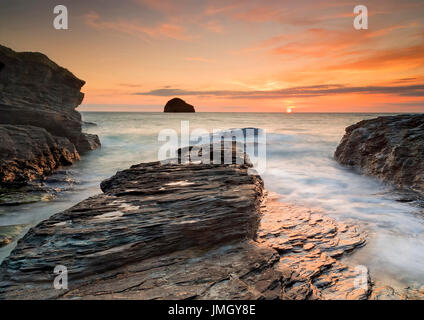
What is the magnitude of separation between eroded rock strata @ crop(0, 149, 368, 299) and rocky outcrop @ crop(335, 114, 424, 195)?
3.97 metres

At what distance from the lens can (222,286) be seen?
2.59 meters

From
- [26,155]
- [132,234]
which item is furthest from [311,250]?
[26,155]

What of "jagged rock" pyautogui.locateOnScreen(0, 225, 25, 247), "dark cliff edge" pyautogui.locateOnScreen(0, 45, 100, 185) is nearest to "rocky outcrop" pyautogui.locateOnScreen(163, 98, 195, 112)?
"dark cliff edge" pyautogui.locateOnScreen(0, 45, 100, 185)

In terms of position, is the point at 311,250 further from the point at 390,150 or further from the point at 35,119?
the point at 35,119

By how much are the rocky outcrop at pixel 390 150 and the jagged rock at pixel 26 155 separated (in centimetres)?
1233

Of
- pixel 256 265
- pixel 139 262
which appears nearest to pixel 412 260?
pixel 256 265

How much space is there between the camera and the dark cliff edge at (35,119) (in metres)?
8.99

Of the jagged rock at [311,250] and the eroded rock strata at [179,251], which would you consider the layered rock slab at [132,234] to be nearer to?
the eroded rock strata at [179,251]

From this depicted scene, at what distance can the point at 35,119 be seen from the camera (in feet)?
45.1

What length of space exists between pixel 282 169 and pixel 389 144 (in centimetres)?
418


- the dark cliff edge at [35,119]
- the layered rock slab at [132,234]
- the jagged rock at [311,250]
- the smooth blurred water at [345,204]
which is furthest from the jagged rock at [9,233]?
the jagged rock at [311,250]

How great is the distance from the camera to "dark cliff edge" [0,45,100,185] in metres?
8.99
